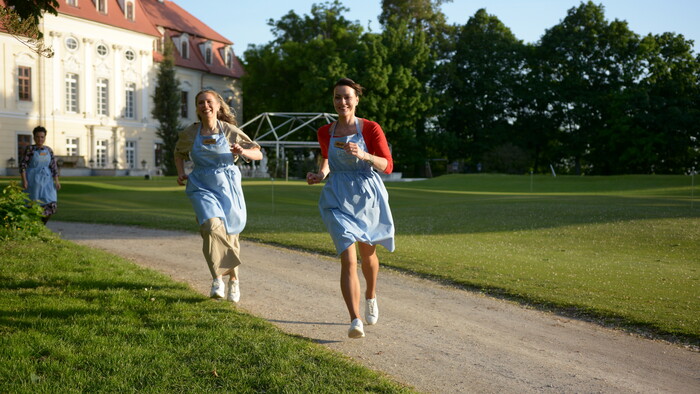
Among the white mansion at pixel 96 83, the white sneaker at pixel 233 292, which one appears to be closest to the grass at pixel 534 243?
the white sneaker at pixel 233 292

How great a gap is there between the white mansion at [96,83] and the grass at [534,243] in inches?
848

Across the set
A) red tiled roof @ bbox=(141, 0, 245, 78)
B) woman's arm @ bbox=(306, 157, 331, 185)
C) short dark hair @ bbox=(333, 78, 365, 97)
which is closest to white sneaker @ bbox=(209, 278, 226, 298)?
woman's arm @ bbox=(306, 157, 331, 185)

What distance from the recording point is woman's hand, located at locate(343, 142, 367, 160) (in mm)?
5594

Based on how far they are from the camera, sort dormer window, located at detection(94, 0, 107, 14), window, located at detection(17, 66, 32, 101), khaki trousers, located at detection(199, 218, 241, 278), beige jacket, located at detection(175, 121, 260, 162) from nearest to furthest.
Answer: khaki trousers, located at detection(199, 218, 241, 278), beige jacket, located at detection(175, 121, 260, 162), window, located at detection(17, 66, 32, 101), dormer window, located at detection(94, 0, 107, 14)

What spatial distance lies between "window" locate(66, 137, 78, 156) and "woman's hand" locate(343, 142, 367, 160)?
4854cm

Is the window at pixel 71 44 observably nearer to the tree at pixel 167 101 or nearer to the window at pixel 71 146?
the tree at pixel 167 101

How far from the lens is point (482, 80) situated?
197 feet

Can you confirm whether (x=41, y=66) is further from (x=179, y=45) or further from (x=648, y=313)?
(x=648, y=313)

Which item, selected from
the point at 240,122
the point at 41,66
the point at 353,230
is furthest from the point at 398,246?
the point at 240,122

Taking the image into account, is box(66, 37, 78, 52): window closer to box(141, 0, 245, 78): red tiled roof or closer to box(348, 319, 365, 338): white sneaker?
box(141, 0, 245, 78): red tiled roof

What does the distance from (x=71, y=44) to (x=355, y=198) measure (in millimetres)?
49024

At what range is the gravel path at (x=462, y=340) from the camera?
4.73 metres

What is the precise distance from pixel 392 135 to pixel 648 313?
163ft

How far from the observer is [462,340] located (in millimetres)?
5770
